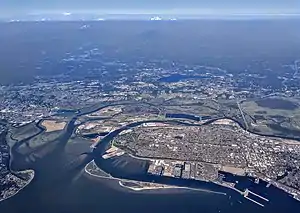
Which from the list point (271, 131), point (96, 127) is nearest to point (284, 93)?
point (271, 131)

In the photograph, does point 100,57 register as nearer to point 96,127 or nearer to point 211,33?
point 96,127

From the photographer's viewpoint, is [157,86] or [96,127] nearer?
[96,127]

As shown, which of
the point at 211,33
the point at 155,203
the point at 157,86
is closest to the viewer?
the point at 155,203

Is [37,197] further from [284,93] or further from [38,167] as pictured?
[284,93]

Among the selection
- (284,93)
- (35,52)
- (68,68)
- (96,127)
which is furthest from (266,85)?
(35,52)

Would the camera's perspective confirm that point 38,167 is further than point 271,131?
No

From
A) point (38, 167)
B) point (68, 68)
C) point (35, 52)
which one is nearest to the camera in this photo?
point (38, 167)

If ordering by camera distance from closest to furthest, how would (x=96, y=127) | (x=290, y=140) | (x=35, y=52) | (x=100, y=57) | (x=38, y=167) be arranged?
(x=38, y=167), (x=290, y=140), (x=96, y=127), (x=100, y=57), (x=35, y=52)

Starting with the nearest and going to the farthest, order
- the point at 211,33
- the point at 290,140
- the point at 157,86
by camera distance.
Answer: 1. the point at 290,140
2. the point at 157,86
3. the point at 211,33
